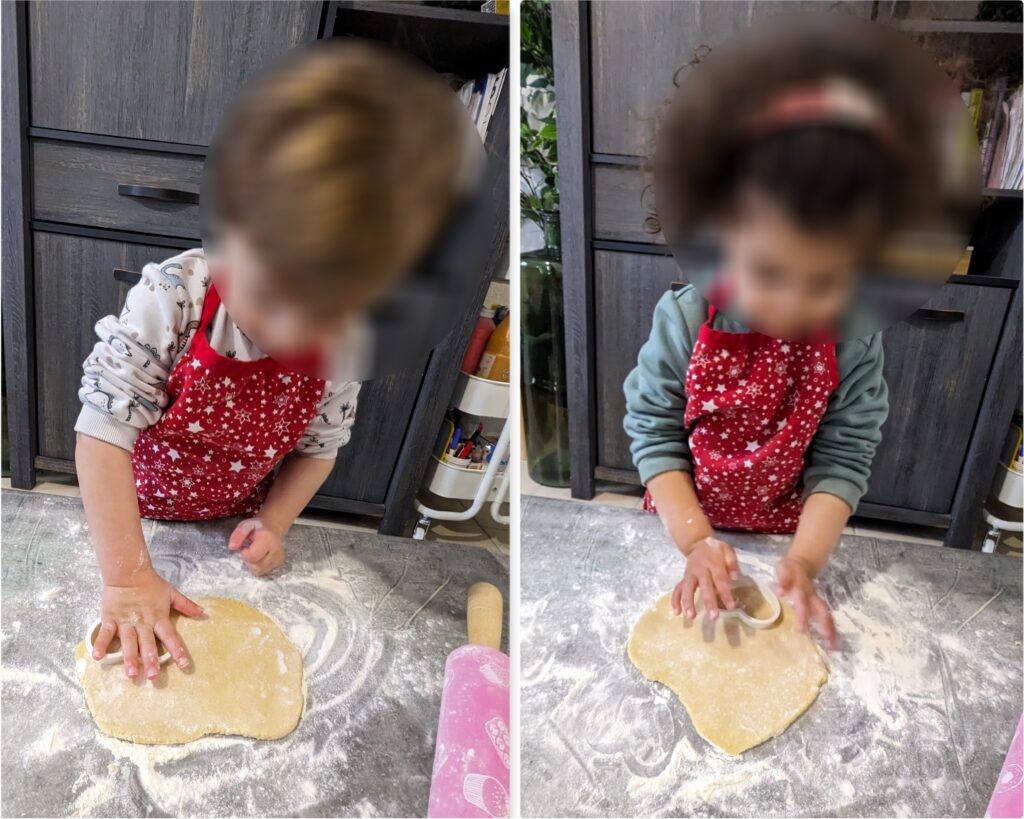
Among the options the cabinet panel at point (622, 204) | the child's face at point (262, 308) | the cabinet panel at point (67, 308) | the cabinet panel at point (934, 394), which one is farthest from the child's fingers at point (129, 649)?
the cabinet panel at point (934, 394)

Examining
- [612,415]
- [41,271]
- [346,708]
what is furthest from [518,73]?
[346,708]

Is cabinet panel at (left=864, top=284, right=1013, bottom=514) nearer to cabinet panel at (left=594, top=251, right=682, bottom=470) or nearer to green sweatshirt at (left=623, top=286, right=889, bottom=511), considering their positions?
green sweatshirt at (left=623, top=286, right=889, bottom=511)

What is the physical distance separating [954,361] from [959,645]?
25 cm

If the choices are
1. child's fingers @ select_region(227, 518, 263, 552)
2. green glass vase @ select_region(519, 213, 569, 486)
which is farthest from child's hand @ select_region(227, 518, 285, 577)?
green glass vase @ select_region(519, 213, 569, 486)

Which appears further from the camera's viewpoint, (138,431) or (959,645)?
(959,645)

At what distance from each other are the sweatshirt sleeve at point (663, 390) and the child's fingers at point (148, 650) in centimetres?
38

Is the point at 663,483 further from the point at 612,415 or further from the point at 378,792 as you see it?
the point at 378,792

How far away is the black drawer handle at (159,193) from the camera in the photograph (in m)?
0.48

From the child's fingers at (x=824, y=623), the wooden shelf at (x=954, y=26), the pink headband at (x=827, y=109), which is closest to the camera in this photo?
the pink headband at (x=827, y=109)

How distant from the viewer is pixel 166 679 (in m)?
0.52

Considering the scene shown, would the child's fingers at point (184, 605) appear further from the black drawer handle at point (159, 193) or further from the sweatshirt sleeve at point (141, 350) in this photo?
the black drawer handle at point (159, 193)

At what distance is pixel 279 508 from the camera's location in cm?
55

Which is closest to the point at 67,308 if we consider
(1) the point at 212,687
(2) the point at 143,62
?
(2) the point at 143,62

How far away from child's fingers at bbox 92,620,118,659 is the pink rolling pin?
24 centimetres
